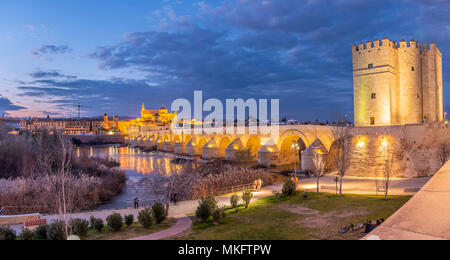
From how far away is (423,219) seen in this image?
3145 millimetres

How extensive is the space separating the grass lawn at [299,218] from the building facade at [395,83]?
9538 mm

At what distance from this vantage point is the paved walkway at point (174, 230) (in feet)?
28.1

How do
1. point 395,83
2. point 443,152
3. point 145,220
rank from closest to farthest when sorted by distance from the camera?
point 145,220 → point 443,152 → point 395,83

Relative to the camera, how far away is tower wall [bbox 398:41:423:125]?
2084 cm

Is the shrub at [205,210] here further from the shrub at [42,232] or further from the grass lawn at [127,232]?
the shrub at [42,232]

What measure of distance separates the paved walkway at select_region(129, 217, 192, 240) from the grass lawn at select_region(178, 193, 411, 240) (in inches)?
13.8

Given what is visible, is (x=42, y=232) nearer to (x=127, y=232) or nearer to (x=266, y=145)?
(x=127, y=232)

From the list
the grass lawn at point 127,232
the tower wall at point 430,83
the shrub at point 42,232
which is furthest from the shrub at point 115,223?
the tower wall at point 430,83

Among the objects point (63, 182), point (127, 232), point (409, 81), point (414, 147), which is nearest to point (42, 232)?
point (63, 182)

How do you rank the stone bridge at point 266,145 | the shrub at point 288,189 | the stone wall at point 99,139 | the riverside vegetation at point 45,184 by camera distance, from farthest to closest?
the stone wall at point 99,139 → the stone bridge at point 266,145 → the shrub at point 288,189 → the riverside vegetation at point 45,184

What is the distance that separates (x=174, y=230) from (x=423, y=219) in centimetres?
752

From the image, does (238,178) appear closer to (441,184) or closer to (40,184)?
(40,184)

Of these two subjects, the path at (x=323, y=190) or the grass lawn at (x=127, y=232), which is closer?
the grass lawn at (x=127, y=232)
